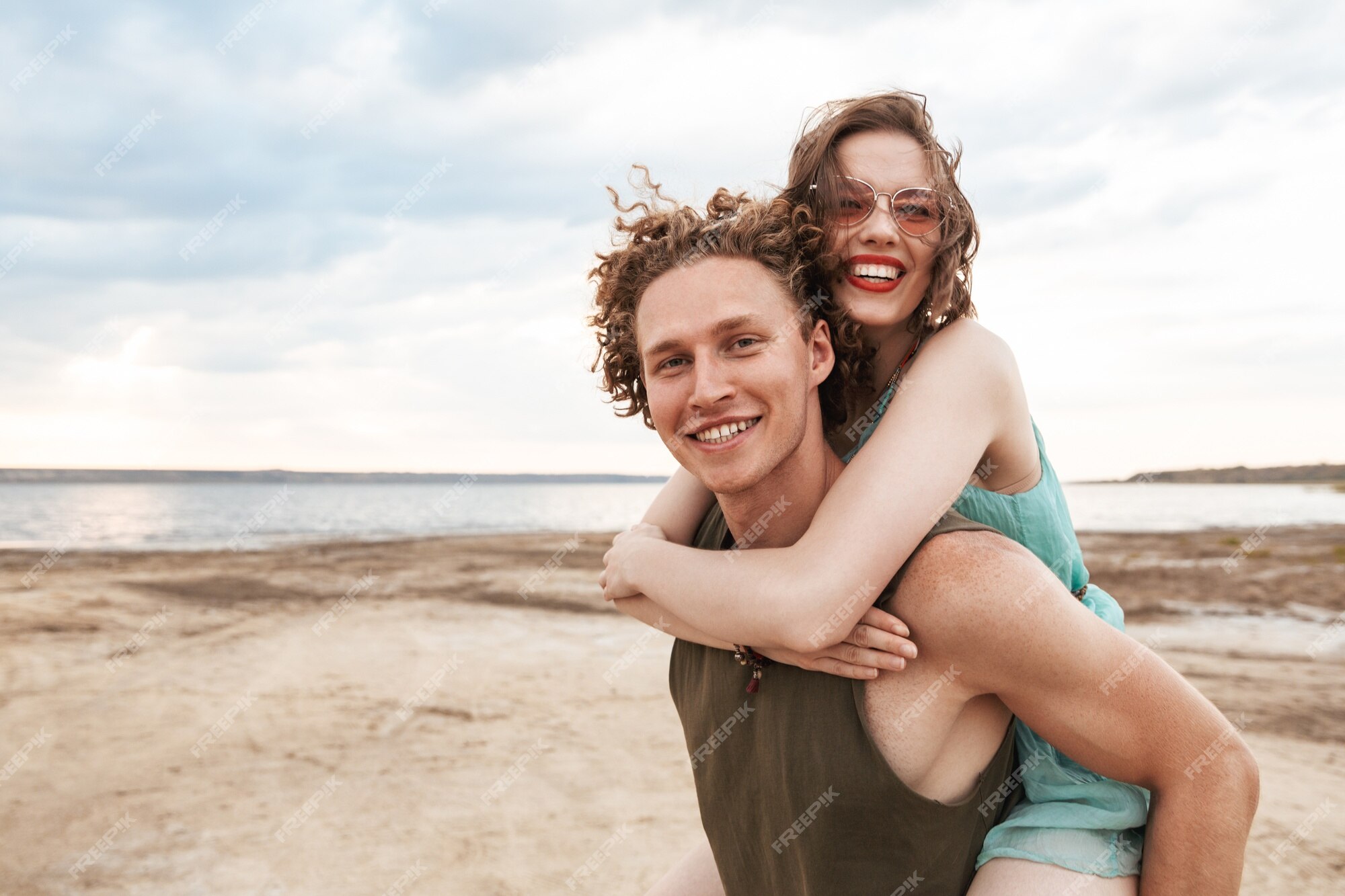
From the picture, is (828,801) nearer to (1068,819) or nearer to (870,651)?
(870,651)

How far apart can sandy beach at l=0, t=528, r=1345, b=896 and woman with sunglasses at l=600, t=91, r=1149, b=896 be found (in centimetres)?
365

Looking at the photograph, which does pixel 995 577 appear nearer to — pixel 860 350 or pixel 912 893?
pixel 912 893

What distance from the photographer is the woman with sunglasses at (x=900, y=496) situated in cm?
183

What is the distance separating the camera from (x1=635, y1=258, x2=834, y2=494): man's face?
2.17 m

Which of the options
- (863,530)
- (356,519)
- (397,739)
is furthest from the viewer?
(356,519)

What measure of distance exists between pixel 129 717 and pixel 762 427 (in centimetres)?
839

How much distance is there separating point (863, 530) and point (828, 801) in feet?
1.83

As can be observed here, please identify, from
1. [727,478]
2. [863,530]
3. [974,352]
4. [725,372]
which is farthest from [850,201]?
[863,530]

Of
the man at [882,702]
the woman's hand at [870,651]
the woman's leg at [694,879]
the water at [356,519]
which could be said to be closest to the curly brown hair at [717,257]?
the man at [882,702]

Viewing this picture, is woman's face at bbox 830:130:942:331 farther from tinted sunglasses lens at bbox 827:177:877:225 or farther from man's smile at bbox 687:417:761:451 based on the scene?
man's smile at bbox 687:417:761:451

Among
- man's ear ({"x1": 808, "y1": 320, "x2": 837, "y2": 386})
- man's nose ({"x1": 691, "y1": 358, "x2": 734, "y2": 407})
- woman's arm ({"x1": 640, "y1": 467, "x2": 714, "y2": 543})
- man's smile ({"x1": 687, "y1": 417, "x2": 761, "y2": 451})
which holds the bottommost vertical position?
woman's arm ({"x1": 640, "y1": 467, "x2": 714, "y2": 543})

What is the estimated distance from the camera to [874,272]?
8.82 ft

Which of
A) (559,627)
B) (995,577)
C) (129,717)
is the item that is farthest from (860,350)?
(559,627)

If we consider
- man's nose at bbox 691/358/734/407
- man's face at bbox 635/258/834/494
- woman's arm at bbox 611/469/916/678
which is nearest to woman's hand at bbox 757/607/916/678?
woman's arm at bbox 611/469/916/678
